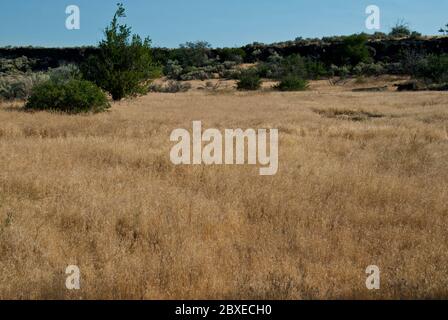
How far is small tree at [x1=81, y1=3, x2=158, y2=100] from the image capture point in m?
23.8

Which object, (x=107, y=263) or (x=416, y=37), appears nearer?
(x=107, y=263)

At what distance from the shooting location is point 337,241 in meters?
5.45

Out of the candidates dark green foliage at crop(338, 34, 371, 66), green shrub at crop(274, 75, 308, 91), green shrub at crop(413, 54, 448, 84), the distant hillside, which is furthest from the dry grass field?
dark green foliage at crop(338, 34, 371, 66)

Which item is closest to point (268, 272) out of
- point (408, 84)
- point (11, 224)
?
point (11, 224)

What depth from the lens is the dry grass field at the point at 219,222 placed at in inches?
169

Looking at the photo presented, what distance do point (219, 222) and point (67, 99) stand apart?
1443 centimetres

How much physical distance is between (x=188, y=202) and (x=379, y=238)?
9.03 feet

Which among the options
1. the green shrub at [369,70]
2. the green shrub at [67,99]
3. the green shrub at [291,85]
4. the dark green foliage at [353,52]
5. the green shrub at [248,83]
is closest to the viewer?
the green shrub at [67,99]

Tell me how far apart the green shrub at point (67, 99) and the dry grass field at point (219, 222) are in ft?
23.2

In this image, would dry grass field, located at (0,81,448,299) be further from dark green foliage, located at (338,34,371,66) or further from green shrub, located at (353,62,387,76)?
dark green foliage, located at (338,34,371,66)

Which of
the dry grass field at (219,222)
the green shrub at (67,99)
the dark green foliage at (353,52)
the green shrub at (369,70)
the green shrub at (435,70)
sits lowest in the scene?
the dry grass field at (219,222)

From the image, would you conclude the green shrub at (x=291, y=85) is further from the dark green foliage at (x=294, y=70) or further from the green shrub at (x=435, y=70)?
the green shrub at (x=435, y=70)

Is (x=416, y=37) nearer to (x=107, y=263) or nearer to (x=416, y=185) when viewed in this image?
(x=416, y=185)

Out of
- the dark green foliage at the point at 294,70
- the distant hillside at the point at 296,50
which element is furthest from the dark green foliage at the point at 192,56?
the dark green foliage at the point at 294,70
